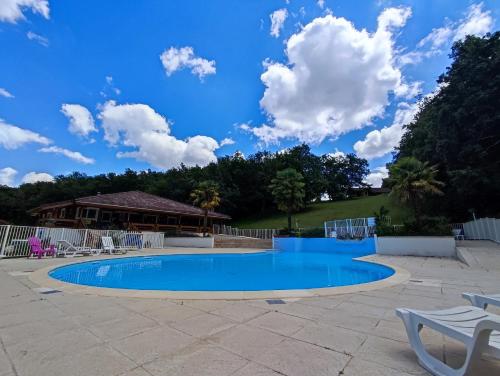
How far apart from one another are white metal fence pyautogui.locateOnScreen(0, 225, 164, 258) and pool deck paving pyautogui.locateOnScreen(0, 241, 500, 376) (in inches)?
334

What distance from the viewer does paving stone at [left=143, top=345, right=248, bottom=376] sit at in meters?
2.28

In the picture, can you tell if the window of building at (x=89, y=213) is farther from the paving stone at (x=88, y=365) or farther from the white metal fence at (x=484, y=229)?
the white metal fence at (x=484, y=229)

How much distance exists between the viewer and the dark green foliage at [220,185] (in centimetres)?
4550

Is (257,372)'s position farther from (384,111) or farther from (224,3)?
(384,111)

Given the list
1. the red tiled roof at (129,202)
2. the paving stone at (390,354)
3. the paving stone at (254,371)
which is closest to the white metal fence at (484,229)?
the paving stone at (390,354)

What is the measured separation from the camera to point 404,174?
52.0ft

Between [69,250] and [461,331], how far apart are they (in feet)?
53.3

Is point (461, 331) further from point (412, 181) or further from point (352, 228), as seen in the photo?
point (352, 228)

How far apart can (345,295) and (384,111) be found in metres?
20.1

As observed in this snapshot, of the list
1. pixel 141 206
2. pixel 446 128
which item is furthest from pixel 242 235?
pixel 446 128

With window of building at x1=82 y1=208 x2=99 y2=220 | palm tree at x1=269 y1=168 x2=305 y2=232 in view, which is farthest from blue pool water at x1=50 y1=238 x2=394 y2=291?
window of building at x1=82 y1=208 x2=99 y2=220

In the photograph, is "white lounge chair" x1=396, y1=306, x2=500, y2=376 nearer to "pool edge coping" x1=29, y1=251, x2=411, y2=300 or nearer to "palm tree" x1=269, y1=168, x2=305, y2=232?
"pool edge coping" x1=29, y1=251, x2=411, y2=300

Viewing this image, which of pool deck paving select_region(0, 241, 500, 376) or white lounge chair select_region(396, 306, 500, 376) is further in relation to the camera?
pool deck paving select_region(0, 241, 500, 376)

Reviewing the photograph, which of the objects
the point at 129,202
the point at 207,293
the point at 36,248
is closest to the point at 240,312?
the point at 207,293
